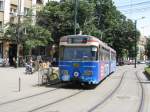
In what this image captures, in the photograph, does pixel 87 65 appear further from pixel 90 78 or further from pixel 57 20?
pixel 57 20

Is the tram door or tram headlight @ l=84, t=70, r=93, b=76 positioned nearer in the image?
tram headlight @ l=84, t=70, r=93, b=76

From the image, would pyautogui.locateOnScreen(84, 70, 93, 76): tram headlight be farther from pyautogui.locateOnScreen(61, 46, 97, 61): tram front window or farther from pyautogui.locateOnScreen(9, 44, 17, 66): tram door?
pyautogui.locateOnScreen(9, 44, 17, 66): tram door

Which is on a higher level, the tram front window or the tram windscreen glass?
the tram windscreen glass

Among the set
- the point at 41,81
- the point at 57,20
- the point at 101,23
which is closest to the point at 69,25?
the point at 57,20

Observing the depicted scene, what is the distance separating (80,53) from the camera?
81.9 feet

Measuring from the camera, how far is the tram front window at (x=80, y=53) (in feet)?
81.5

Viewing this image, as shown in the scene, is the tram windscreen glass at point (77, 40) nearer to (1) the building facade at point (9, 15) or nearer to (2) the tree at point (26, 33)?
(2) the tree at point (26, 33)

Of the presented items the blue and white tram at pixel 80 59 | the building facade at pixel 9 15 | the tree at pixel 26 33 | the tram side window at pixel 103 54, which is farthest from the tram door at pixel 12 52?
the blue and white tram at pixel 80 59

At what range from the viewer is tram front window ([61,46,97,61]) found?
24.8m

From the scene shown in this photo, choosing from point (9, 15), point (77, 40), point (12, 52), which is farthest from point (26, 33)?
point (77, 40)

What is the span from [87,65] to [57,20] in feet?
131

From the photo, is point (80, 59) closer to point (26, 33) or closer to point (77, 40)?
point (77, 40)

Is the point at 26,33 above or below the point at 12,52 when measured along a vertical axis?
above

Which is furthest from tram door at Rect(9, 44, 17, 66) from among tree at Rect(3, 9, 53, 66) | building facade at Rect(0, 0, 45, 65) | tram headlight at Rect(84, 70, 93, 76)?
tram headlight at Rect(84, 70, 93, 76)
